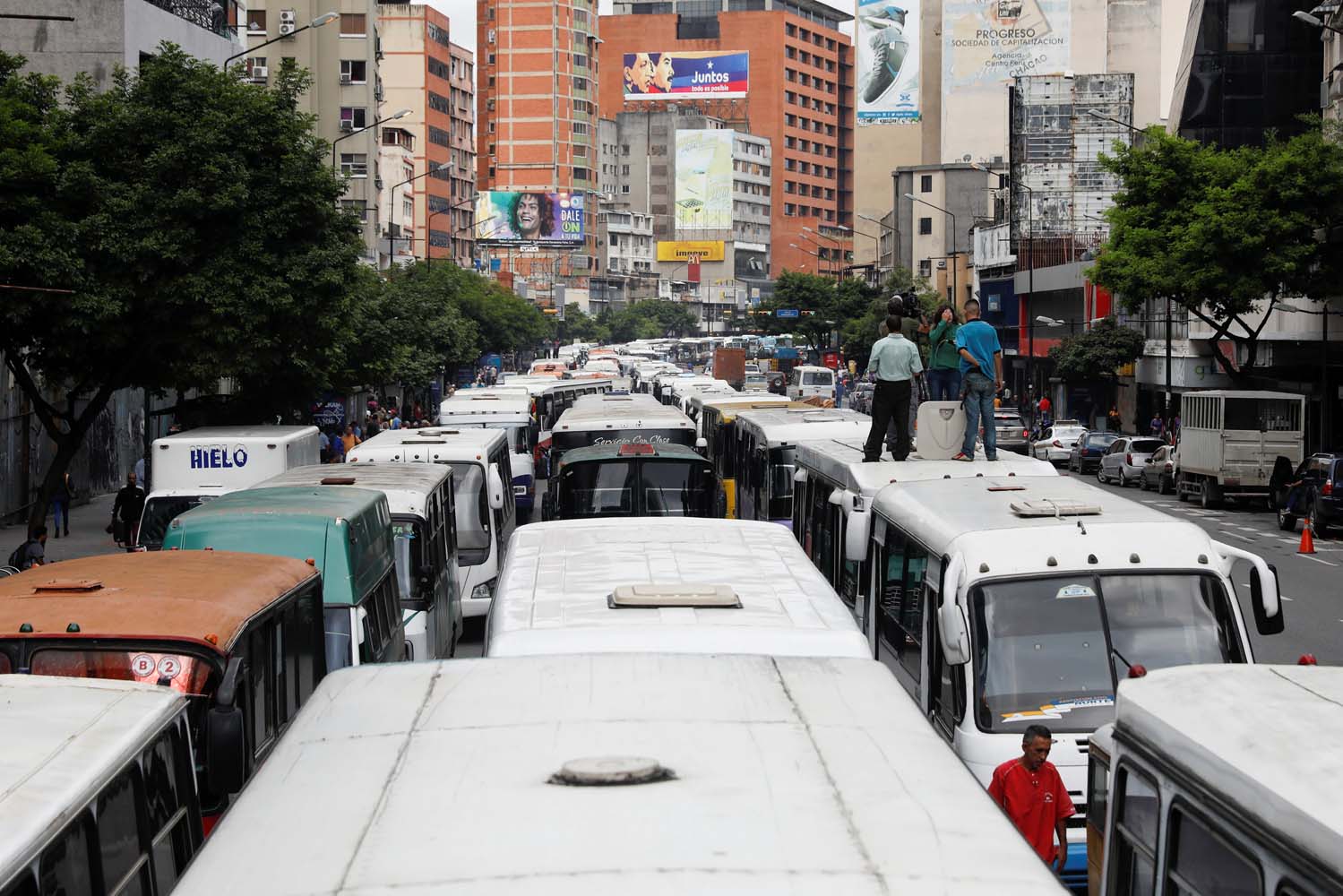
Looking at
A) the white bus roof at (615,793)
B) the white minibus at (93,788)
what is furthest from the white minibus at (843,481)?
the white bus roof at (615,793)

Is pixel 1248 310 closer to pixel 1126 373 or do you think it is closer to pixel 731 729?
pixel 1126 373

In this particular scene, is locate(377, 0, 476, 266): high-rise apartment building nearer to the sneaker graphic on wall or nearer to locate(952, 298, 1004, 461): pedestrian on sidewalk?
the sneaker graphic on wall

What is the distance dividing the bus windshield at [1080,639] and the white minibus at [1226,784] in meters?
2.61

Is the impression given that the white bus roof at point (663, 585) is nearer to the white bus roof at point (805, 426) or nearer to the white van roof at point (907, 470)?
the white van roof at point (907, 470)

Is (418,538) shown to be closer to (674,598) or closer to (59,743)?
(674,598)

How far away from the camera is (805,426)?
21.2 meters

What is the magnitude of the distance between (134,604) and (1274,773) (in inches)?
202

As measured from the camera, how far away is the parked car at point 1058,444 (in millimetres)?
52000

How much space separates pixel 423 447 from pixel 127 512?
24.0ft

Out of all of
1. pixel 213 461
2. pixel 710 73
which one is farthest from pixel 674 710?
pixel 710 73

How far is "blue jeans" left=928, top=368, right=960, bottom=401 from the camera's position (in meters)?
16.6

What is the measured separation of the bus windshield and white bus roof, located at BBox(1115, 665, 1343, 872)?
3088 millimetres

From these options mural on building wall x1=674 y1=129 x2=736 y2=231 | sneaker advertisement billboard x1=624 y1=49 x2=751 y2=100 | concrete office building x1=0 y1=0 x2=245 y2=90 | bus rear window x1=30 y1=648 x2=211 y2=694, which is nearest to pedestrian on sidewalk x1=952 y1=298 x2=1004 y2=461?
bus rear window x1=30 y1=648 x2=211 y2=694

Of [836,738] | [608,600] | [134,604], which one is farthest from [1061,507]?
[836,738]
